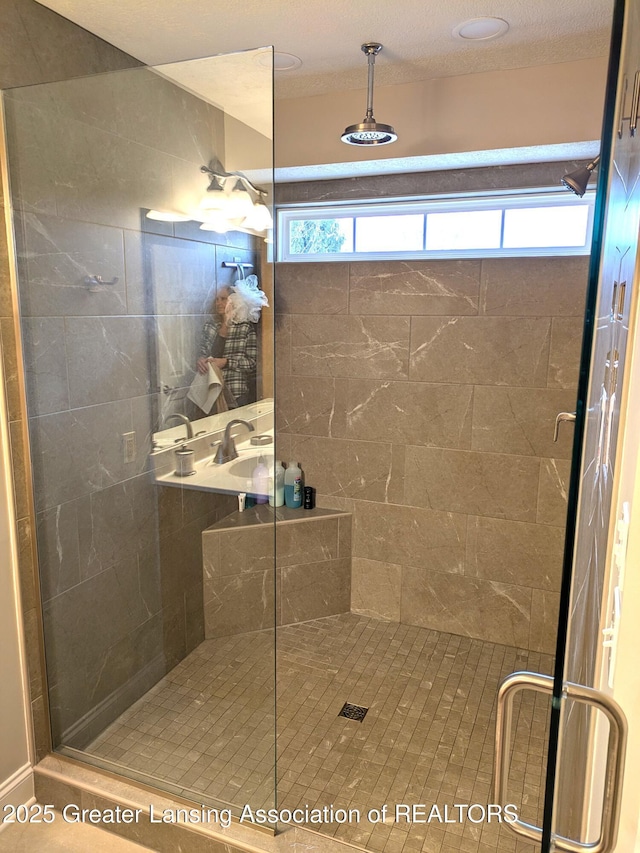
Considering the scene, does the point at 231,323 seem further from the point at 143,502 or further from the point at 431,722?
the point at 431,722

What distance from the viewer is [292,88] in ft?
8.98

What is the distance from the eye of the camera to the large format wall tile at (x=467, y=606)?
313 cm

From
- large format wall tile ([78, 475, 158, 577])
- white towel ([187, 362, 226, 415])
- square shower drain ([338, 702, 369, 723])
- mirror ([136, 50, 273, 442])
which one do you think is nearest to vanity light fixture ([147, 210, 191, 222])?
mirror ([136, 50, 273, 442])

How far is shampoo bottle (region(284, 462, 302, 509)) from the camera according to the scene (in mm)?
3477

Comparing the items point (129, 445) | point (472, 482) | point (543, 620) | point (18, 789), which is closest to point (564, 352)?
point (472, 482)

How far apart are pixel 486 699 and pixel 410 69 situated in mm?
2662

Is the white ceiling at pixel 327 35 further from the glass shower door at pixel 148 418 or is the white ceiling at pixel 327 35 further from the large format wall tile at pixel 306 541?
the large format wall tile at pixel 306 541

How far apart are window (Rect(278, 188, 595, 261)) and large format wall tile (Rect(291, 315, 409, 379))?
33 centimetres

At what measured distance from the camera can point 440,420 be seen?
316cm

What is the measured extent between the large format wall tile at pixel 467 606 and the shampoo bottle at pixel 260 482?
1669mm

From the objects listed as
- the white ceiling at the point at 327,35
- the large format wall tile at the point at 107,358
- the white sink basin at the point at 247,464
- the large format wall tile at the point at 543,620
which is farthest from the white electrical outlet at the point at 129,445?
the large format wall tile at the point at 543,620

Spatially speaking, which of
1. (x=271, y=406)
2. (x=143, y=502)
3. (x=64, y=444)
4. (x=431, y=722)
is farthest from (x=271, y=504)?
(x=431, y=722)

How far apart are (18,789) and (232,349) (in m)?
1.67

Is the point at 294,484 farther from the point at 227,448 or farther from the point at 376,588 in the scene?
the point at 227,448
